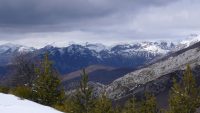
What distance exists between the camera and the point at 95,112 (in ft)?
248

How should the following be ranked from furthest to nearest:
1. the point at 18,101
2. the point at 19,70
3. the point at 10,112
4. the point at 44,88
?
1. the point at 19,70
2. the point at 44,88
3. the point at 18,101
4. the point at 10,112

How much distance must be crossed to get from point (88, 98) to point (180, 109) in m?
19.2

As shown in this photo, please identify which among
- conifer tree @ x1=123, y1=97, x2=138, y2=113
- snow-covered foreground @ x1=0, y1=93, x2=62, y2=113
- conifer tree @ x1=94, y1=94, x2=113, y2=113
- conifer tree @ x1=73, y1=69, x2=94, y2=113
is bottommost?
conifer tree @ x1=123, y1=97, x2=138, y2=113

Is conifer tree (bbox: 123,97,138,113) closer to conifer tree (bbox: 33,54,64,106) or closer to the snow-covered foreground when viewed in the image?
conifer tree (bbox: 33,54,64,106)

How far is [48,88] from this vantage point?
194 feet

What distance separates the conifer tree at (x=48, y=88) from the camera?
57.5 metres

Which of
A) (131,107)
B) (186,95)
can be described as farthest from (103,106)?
(131,107)

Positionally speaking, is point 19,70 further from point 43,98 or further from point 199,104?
point 199,104

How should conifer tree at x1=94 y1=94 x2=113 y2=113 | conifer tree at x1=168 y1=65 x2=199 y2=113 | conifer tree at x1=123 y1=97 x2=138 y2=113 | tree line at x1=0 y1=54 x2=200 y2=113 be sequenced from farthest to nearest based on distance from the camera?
1. conifer tree at x1=123 y1=97 x2=138 y2=113
2. conifer tree at x1=94 y1=94 x2=113 y2=113
3. conifer tree at x1=168 y1=65 x2=199 y2=113
4. tree line at x1=0 y1=54 x2=200 y2=113

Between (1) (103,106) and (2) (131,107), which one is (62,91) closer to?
(1) (103,106)

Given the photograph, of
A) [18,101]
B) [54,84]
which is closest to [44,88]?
[54,84]

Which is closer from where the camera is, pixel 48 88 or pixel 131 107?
pixel 48 88

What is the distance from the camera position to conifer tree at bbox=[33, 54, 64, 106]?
57469 millimetres

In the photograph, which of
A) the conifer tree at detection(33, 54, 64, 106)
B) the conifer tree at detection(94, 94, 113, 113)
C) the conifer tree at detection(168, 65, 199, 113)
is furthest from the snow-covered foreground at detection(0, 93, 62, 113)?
the conifer tree at detection(168, 65, 199, 113)
